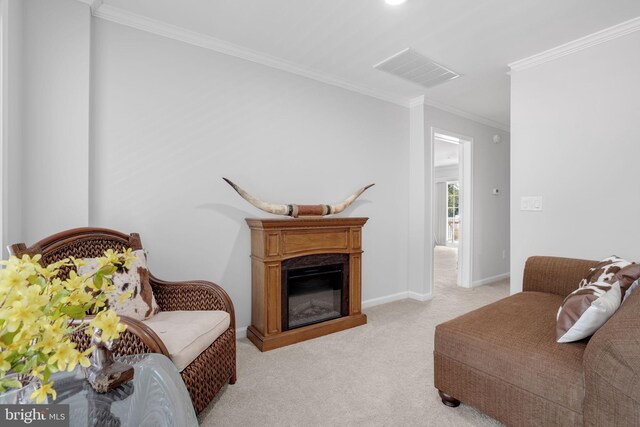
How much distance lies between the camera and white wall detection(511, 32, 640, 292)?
93.7 inches

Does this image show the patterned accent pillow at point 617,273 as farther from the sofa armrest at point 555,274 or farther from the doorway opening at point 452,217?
the doorway opening at point 452,217

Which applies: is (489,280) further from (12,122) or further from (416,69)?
(12,122)

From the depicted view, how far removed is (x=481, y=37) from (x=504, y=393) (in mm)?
2549

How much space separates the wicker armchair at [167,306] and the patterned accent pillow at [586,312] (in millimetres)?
1786

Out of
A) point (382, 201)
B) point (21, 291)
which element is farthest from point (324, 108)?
point (21, 291)

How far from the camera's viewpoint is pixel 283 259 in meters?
2.65

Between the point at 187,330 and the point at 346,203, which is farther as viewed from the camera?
the point at 346,203

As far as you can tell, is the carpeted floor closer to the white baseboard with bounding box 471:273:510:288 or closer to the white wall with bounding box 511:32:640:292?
the white wall with bounding box 511:32:640:292

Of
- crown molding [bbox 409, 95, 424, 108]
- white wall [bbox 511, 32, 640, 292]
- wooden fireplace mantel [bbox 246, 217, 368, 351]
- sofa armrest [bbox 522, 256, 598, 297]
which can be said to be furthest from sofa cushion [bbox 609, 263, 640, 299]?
crown molding [bbox 409, 95, 424, 108]

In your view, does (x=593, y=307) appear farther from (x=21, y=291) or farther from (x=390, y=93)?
(x=390, y=93)

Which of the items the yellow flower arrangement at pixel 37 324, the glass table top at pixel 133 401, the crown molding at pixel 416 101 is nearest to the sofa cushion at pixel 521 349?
the glass table top at pixel 133 401

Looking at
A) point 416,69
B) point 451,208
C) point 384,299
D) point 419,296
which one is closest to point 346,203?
point 384,299

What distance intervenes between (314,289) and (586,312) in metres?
1.98

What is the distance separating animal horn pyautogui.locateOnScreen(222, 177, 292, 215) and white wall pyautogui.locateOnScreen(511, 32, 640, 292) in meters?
2.20
